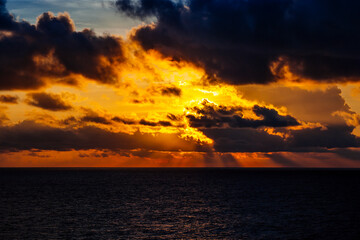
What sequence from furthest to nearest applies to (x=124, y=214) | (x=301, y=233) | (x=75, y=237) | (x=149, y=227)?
(x=124, y=214), (x=149, y=227), (x=301, y=233), (x=75, y=237)

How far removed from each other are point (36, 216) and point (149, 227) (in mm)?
23545

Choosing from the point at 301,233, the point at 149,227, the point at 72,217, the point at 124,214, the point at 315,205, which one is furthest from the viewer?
the point at 315,205

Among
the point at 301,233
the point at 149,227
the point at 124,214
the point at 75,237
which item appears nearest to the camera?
the point at 75,237

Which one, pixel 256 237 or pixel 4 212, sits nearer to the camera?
pixel 256 237

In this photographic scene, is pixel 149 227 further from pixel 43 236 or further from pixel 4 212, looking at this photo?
pixel 4 212

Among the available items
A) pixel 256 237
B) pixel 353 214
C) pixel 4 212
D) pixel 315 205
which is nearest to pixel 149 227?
pixel 256 237

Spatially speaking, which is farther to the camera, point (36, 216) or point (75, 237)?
point (36, 216)

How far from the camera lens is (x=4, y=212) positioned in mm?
81938

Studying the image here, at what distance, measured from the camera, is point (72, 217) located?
76.1 meters

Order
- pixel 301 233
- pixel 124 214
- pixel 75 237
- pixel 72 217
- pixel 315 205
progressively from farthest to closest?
1. pixel 315 205
2. pixel 124 214
3. pixel 72 217
4. pixel 301 233
5. pixel 75 237

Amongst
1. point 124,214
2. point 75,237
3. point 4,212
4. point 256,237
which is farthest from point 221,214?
point 4,212

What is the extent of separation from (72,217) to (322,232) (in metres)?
43.3

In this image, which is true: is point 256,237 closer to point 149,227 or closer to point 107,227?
point 149,227

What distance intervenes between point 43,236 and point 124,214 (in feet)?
81.5
